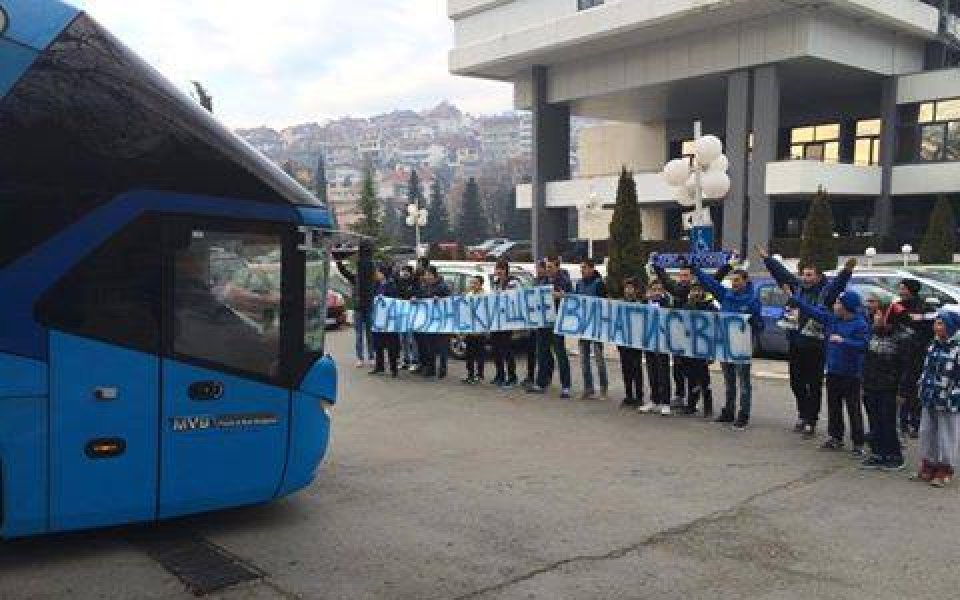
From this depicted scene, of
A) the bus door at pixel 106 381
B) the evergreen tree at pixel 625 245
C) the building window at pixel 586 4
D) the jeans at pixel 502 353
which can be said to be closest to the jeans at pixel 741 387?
the jeans at pixel 502 353

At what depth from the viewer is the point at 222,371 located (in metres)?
6.20

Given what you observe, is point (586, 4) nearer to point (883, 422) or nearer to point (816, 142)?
point (816, 142)

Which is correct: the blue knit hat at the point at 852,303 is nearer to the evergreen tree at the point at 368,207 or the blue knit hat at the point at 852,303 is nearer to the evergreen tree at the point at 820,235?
the evergreen tree at the point at 820,235

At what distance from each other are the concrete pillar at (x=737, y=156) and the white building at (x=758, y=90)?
0.06 m

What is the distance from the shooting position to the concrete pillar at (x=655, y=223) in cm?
4988

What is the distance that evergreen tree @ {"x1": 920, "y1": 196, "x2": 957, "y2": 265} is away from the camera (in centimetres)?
3359

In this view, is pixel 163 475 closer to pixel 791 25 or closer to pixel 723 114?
pixel 791 25

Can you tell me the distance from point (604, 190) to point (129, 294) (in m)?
40.5

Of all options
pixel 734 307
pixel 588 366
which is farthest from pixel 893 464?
pixel 588 366

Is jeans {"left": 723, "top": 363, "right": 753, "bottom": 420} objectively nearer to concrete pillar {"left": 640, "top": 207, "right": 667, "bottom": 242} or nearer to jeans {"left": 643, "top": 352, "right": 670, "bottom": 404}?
jeans {"left": 643, "top": 352, "right": 670, "bottom": 404}

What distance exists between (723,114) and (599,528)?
4534 cm

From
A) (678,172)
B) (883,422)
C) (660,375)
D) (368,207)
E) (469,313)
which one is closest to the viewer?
(883,422)

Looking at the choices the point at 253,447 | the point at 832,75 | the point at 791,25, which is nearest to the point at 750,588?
the point at 253,447

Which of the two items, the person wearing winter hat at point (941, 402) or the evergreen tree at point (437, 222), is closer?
the person wearing winter hat at point (941, 402)
